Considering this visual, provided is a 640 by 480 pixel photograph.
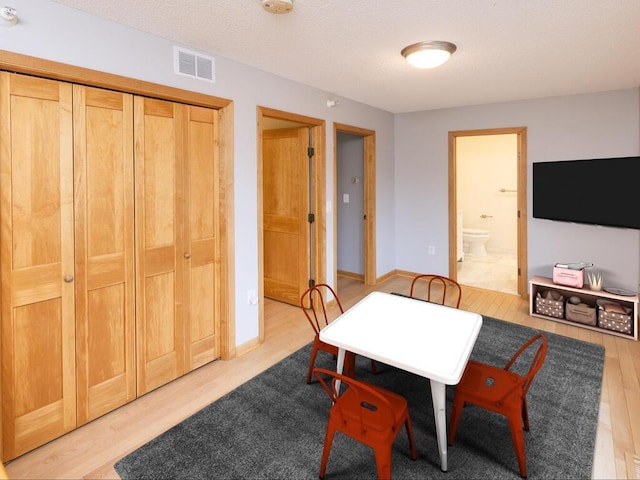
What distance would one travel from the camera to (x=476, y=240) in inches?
263

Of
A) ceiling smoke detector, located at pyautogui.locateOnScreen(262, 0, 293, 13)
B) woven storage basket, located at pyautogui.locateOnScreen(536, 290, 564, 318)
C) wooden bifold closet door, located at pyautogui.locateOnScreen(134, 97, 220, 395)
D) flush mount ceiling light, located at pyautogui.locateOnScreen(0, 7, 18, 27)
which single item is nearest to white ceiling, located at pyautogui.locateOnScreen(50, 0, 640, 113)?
ceiling smoke detector, located at pyautogui.locateOnScreen(262, 0, 293, 13)

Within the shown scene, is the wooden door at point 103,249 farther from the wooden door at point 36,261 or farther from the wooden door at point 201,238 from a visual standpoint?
the wooden door at point 201,238

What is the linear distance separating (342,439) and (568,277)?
3.07 metres

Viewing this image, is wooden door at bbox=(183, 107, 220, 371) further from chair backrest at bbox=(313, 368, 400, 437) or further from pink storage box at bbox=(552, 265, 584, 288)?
pink storage box at bbox=(552, 265, 584, 288)

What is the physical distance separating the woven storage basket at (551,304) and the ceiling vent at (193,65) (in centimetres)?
381

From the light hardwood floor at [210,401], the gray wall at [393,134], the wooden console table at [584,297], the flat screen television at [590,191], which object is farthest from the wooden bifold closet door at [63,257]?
the flat screen television at [590,191]

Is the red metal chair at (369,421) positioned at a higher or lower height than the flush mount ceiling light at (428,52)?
lower

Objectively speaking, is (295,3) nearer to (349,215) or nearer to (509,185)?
(349,215)

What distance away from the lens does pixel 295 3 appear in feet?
6.41

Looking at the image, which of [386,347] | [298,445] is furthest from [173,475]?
[386,347]

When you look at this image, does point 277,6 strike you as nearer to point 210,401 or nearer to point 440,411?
point 440,411

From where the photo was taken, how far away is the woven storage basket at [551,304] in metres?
3.77

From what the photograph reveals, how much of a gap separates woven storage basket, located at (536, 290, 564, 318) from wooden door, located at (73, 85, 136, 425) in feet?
12.7

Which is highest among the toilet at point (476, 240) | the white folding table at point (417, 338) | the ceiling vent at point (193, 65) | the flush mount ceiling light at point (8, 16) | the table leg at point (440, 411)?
the ceiling vent at point (193, 65)
